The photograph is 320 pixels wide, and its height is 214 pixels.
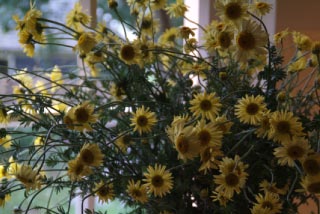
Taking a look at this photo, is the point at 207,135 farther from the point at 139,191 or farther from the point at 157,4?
the point at 157,4

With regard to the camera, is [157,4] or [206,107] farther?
[157,4]

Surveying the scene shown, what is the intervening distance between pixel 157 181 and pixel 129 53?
216 millimetres

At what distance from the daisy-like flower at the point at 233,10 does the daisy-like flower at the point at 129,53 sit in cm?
16

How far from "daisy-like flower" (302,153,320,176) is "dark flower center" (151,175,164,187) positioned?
20cm

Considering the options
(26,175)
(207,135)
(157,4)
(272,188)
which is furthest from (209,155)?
(157,4)

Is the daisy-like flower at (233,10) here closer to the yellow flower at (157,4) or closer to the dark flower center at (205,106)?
the dark flower center at (205,106)

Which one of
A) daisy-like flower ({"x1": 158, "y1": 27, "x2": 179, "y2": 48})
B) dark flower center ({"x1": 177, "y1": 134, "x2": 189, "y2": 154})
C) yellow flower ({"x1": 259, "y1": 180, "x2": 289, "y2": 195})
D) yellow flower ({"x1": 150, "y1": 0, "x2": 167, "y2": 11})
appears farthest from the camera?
daisy-like flower ({"x1": 158, "y1": 27, "x2": 179, "y2": 48})

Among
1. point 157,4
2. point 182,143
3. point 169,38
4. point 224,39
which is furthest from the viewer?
point 169,38

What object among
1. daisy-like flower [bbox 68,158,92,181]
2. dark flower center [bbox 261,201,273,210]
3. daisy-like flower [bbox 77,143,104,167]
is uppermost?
daisy-like flower [bbox 77,143,104,167]

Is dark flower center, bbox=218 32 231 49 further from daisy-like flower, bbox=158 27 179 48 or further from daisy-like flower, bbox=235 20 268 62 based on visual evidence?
daisy-like flower, bbox=158 27 179 48

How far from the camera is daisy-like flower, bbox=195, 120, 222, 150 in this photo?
2.00 ft

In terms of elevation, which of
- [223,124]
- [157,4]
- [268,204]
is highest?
[157,4]

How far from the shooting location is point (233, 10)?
0.65m

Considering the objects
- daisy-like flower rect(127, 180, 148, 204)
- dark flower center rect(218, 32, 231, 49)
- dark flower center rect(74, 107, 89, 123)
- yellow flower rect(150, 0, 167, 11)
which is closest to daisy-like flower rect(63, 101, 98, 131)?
dark flower center rect(74, 107, 89, 123)
